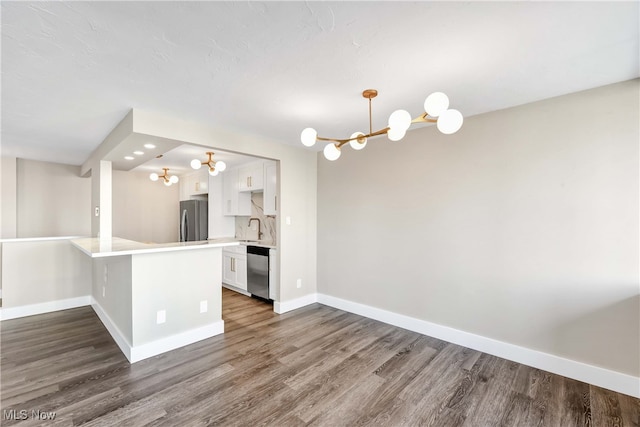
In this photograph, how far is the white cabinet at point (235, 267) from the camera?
187 inches

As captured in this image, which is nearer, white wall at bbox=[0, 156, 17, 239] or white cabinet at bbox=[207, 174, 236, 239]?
white wall at bbox=[0, 156, 17, 239]

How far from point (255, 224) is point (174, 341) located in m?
2.94

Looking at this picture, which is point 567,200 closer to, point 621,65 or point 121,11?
point 621,65

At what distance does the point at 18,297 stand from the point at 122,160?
2.31 m

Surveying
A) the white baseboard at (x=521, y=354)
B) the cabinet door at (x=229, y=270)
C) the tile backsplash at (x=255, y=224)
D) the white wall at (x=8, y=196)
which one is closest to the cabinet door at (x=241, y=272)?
the cabinet door at (x=229, y=270)

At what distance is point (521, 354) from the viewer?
2.55 m

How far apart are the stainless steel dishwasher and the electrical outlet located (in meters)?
1.66

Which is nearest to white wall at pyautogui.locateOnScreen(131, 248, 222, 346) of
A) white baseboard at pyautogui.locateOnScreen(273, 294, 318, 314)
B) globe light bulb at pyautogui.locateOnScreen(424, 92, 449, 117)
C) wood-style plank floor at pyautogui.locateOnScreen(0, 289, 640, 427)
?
wood-style plank floor at pyautogui.locateOnScreen(0, 289, 640, 427)

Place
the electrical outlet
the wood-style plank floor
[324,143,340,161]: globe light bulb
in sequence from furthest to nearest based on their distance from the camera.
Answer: the electrical outlet < [324,143,340,161]: globe light bulb < the wood-style plank floor

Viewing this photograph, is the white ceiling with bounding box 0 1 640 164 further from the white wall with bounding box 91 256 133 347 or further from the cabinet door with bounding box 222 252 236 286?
the cabinet door with bounding box 222 252 236 286

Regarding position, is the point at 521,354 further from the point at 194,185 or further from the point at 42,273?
the point at 194,185

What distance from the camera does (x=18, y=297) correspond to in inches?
147

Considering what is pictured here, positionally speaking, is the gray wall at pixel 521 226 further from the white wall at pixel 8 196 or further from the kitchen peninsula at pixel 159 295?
the white wall at pixel 8 196

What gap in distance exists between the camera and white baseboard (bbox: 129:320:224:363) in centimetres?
256
